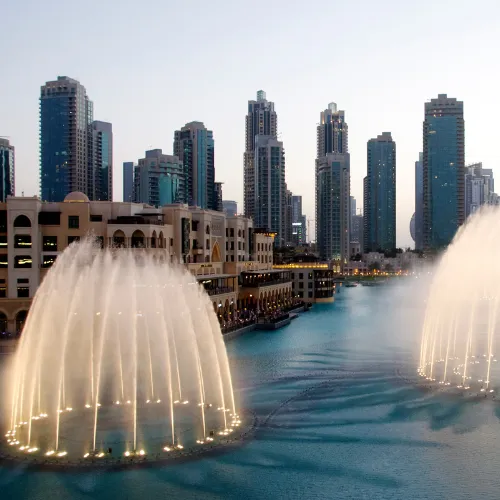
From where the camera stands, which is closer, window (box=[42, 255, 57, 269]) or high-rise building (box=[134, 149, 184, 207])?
window (box=[42, 255, 57, 269])

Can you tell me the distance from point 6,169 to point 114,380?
167 meters

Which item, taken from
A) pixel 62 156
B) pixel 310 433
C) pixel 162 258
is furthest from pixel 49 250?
pixel 62 156

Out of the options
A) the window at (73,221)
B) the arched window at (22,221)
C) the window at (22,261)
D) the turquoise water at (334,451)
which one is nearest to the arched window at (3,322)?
the window at (22,261)

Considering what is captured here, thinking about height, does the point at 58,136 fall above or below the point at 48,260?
above

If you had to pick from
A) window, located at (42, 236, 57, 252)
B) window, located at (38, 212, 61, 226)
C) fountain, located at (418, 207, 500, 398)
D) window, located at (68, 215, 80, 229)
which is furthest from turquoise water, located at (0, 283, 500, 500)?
window, located at (38, 212, 61, 226)

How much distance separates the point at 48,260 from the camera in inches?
2175

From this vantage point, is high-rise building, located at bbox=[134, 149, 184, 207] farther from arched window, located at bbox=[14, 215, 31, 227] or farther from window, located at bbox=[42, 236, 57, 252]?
arched window, located at bbox=[14, 215, 31, 227]

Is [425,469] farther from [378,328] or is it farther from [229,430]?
[378,328]

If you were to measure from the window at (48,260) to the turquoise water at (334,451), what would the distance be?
69.1ft

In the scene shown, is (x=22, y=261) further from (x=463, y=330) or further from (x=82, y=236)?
(x=463, y=330)

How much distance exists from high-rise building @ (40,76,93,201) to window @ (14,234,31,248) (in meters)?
135

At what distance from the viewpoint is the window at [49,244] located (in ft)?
182

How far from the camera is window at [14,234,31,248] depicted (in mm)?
53875

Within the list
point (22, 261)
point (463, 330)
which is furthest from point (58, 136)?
point (463, 330)
